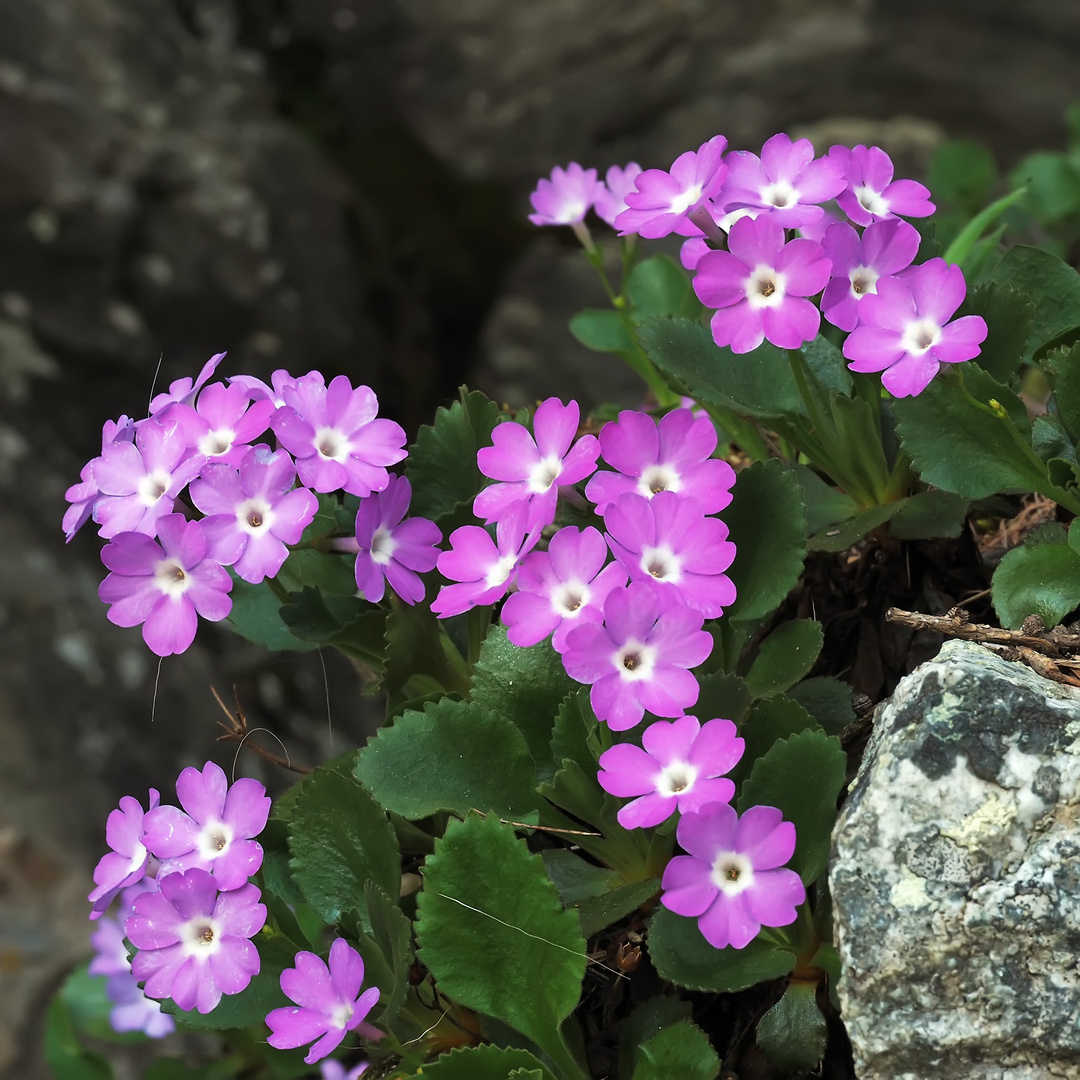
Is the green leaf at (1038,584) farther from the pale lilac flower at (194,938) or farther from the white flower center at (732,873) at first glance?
the pale lilac flower at (194,938)

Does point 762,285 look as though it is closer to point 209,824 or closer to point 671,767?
point 671,767

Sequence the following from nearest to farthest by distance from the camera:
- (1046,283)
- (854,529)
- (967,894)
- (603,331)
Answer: (967,894) < (854,529) < (1046,283) < (603,331)

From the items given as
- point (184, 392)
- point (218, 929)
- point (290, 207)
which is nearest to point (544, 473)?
point (184, 392)

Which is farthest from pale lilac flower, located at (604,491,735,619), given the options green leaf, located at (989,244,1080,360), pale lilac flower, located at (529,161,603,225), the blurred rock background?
the blurred rock background

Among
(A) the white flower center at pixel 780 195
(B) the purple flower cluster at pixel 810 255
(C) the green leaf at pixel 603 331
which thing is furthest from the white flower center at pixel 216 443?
(C) the green leaf at pixel 603 331

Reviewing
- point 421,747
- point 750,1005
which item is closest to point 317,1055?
point 421,747

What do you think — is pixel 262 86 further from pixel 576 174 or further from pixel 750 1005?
pixel 750 1005
